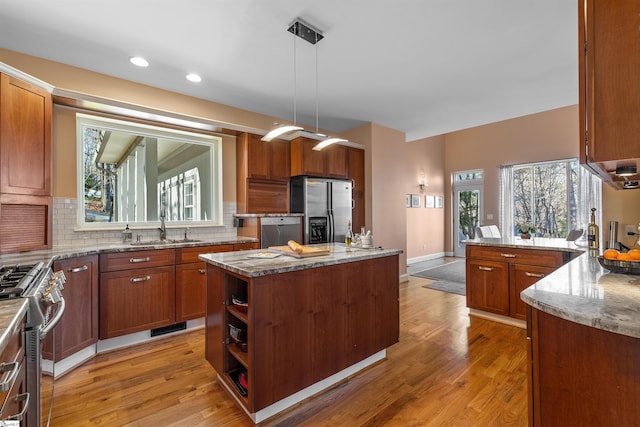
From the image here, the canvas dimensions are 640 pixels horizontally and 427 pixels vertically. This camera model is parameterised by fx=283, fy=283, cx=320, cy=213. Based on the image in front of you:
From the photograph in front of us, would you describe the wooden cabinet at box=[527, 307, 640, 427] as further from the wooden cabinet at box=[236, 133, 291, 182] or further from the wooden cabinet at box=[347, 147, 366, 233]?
the wooden cabinet at box=[347, 147, 366, 233]

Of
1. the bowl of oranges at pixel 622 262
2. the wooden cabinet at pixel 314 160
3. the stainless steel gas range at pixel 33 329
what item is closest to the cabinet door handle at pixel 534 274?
the bowl of oranges at pixel 622 262

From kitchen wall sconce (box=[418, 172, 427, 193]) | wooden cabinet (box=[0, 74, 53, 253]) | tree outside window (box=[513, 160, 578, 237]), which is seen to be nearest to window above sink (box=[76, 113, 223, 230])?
wooden cabinet (box=[0, 74, 53, 253])

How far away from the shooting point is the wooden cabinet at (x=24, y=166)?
7.04 ft

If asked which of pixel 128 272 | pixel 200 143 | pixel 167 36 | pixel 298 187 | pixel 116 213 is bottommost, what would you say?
pixel 128 272

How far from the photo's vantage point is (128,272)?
2.63 meters

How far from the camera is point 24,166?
2287 millimetres

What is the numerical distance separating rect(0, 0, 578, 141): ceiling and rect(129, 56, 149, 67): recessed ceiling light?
0.24 feet

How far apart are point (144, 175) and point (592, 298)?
13.1ft

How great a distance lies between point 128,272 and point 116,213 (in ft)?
3.00

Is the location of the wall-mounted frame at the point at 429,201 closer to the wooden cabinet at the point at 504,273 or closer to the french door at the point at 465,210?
the french door at the point at 465,210

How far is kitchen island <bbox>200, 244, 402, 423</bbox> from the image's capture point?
1.67 m

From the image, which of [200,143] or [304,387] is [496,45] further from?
[200,143]

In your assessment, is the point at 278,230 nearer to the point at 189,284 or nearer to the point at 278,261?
the point at 189,284

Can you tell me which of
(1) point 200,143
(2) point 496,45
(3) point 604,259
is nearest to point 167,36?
(1) point 200,143
